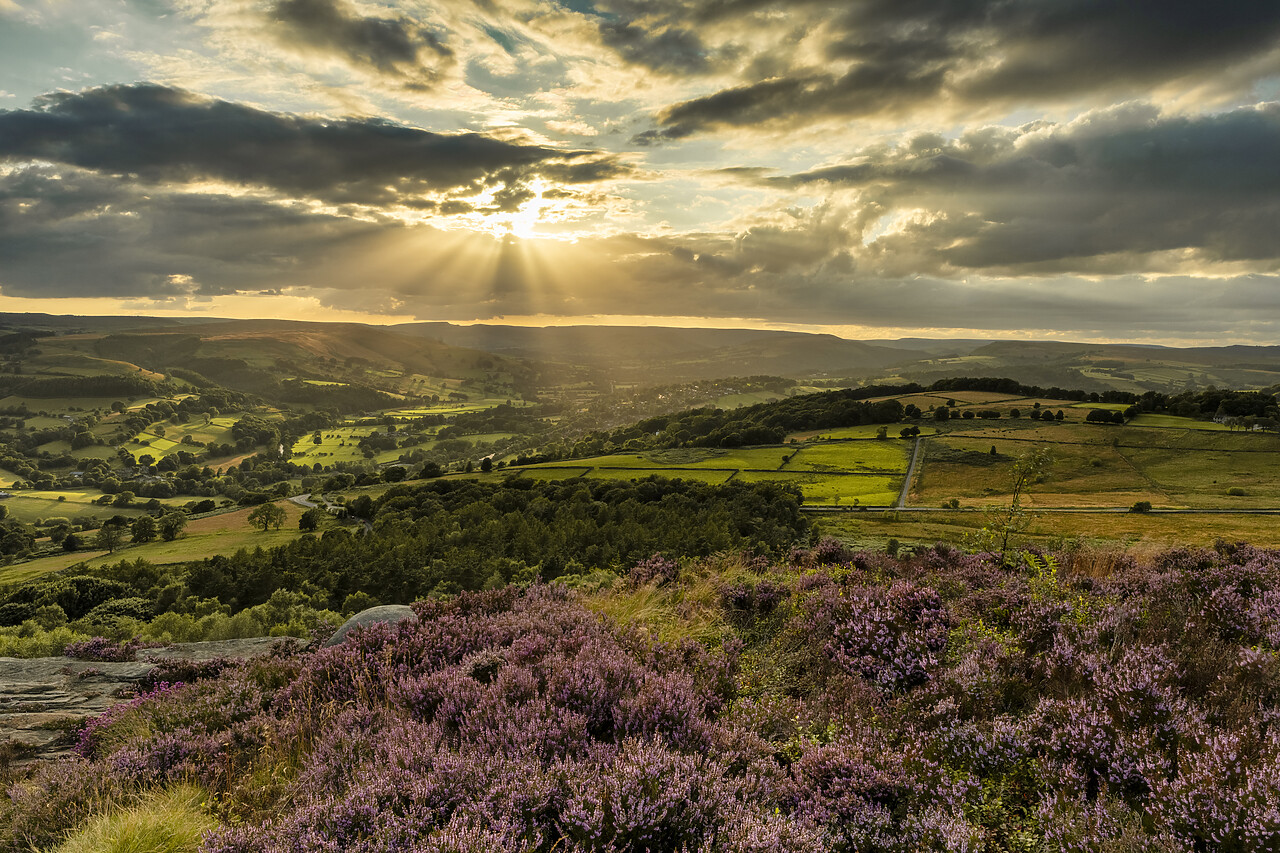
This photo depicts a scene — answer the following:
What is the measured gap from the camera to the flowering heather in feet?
11.5

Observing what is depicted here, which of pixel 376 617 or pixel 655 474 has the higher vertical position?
pixel 376 617

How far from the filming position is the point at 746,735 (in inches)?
184

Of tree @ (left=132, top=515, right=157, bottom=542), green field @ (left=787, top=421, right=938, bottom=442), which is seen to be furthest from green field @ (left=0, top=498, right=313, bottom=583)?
green field @ (left=787, top=421, right=938, bottom=442)

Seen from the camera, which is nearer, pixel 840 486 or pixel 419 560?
pixel 419 560

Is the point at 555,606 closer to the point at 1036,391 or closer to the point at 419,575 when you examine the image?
the point at 419,575

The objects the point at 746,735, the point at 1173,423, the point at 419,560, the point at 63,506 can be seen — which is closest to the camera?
the point at 746,735

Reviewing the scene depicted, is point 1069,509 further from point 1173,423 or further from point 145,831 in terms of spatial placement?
point 145,831

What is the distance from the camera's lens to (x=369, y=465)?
17275 centimetres

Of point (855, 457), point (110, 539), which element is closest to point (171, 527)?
point (110, 539)

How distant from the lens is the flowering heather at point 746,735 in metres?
3.51

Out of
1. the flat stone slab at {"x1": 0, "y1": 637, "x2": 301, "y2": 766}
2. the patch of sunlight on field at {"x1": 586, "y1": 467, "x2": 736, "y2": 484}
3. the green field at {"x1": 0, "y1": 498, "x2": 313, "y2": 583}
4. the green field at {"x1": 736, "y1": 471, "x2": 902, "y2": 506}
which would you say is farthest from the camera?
the patch of sunlight on field at {"x1": 586, "y1": 467, "x2": 736, "y2": 484}

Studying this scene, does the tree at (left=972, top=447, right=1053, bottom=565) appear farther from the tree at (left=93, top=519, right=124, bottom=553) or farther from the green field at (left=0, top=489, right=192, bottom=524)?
the green field at (left=0, top=489, right=192, bottom=524)

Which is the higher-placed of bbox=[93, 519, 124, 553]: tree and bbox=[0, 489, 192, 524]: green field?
bbox=[93, 519, 124, 553]: tree

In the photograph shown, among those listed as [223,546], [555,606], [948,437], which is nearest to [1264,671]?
[555,606]
